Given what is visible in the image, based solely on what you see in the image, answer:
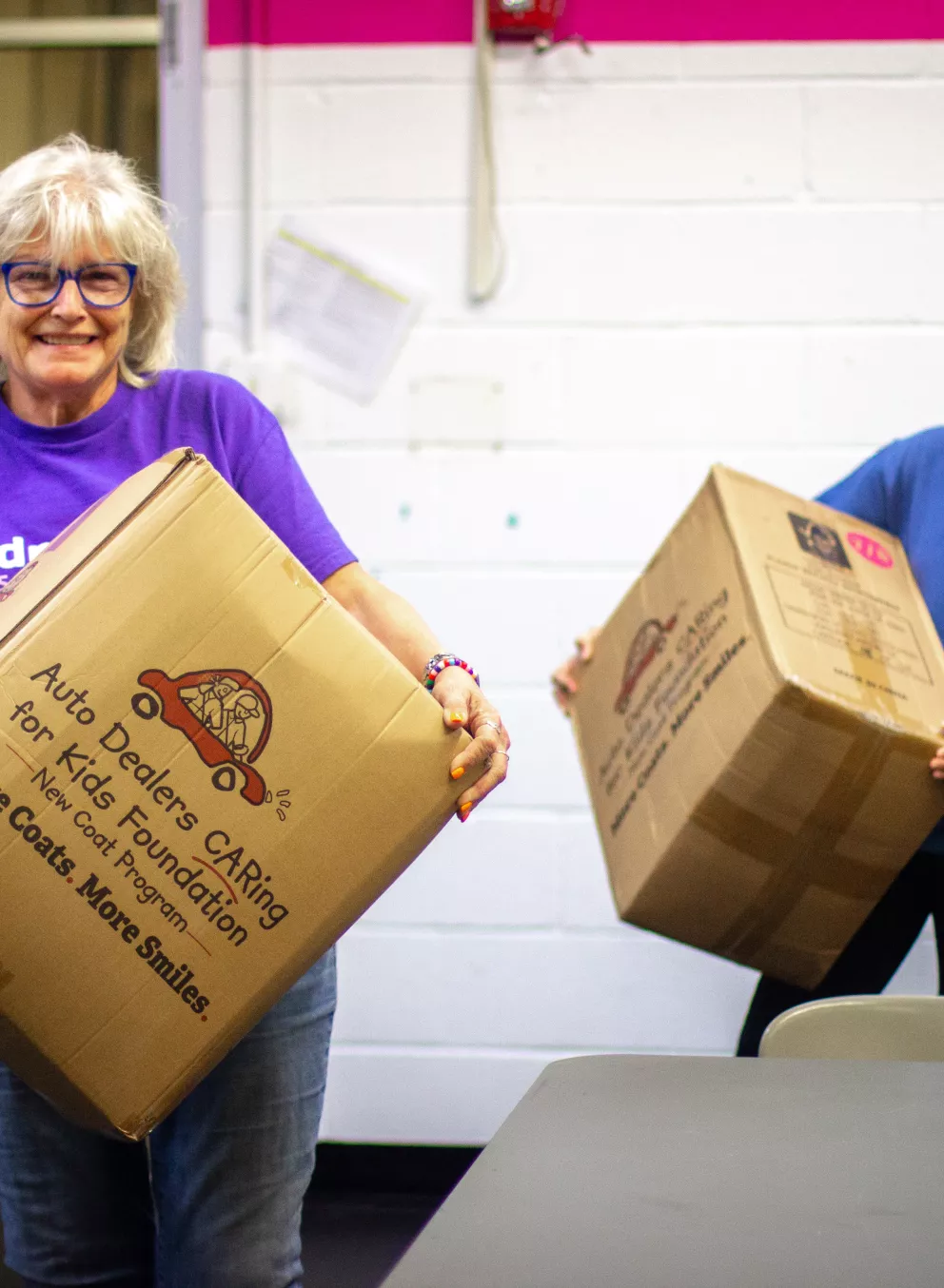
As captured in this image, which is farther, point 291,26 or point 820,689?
point 291,26

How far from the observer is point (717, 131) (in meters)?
2.25

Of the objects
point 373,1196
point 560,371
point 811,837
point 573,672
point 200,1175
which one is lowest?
point 373,1196

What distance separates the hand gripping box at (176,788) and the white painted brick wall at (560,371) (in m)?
1.32

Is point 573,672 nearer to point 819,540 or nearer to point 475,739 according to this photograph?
point 819,540

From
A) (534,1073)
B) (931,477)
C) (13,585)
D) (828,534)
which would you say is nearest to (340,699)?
(13,585)

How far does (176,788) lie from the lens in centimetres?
98

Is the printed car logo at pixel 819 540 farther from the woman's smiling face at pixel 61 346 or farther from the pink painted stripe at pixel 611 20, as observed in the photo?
the pink painted stripe at pixel 611 20

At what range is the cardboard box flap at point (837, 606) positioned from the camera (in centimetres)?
138

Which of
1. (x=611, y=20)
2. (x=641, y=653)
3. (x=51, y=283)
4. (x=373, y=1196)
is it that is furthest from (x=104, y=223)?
(x=373, y=1196)

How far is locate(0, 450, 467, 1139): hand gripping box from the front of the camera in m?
0.96

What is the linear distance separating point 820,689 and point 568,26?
143 cm

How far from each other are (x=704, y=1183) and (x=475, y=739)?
38 cm

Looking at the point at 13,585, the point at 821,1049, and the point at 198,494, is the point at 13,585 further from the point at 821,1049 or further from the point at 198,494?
the point at 821,1049

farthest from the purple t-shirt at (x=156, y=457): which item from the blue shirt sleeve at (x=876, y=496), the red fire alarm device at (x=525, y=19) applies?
the red fire alarm device at (x=525, y=19)
